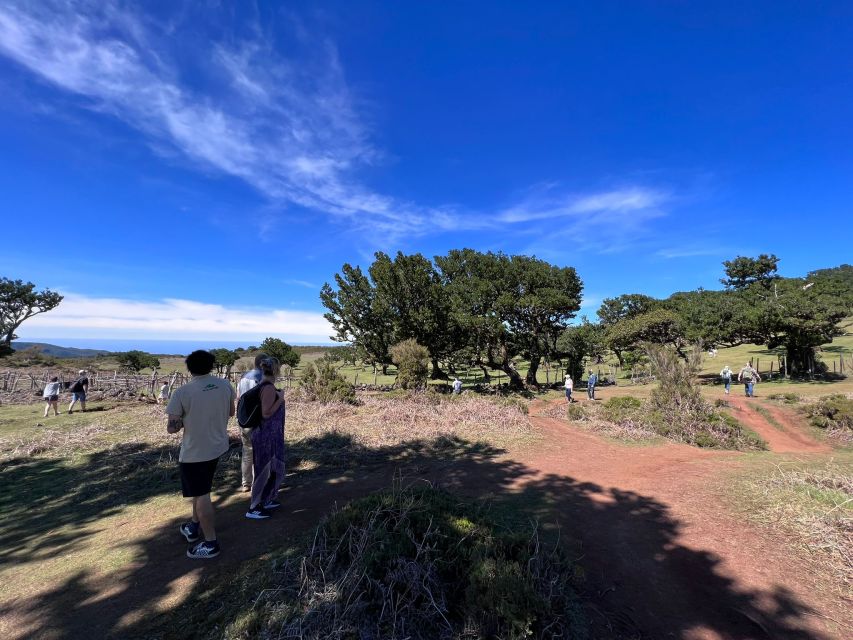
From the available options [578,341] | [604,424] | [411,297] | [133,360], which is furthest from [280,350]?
[604,424]

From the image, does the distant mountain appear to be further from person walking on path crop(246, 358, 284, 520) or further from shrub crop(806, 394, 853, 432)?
shrub crop(806, 394, 853, 432)

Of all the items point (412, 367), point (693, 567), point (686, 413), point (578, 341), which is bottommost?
point (693, 567)

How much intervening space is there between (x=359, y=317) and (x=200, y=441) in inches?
909

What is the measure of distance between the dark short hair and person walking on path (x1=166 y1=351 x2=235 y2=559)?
1 centimetres

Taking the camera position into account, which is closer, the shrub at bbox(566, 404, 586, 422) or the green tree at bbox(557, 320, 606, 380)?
the shrub at bbox(566, 404, 586, 422)

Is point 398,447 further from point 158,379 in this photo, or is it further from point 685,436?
point 158,379

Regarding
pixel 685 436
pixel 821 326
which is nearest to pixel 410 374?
pixel 685 436

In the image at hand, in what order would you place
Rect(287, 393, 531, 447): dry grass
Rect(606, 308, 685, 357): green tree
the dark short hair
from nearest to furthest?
the dark short hair < Rect(287, 393, 531, 447): dry grass < Rect(606, 308, 685, 357): green tree

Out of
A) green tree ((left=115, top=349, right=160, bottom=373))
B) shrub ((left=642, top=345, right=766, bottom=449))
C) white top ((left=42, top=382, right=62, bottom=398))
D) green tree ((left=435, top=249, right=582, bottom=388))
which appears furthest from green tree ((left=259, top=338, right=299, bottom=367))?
shrub ((left=642, top=345, right=766, bottom=449))

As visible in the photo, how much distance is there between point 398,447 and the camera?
9.01 metres

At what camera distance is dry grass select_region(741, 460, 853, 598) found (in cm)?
385

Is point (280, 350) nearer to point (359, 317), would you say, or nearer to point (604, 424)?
point (359, 317)

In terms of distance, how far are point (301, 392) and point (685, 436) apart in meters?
13.7

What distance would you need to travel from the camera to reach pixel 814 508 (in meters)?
4.75
